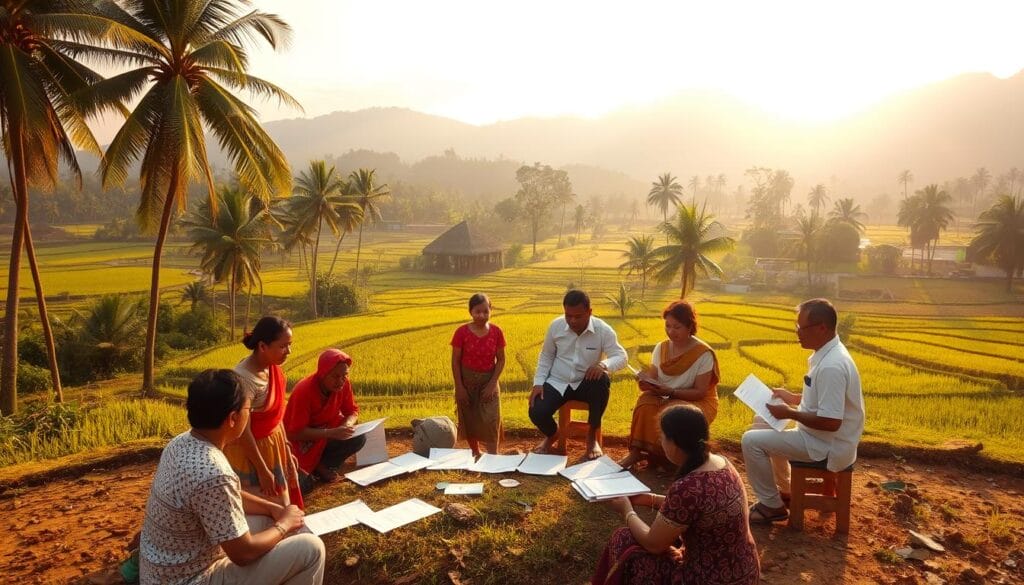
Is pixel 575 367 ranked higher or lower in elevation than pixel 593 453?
higher

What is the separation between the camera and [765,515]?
419 centimetres

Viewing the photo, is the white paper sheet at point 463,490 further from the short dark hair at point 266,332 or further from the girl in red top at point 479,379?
the short dark hair at point 266,332

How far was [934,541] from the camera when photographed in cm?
408

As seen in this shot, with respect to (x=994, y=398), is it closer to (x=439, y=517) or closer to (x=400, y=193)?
(x=439, y=517)

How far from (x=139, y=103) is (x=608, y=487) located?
10.2 m

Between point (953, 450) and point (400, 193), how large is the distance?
91.5m

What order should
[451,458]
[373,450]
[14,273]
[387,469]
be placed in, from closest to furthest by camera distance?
[387,469], [451,458], [373,450], [14,273]

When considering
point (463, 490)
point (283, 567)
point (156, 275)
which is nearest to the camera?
point (283, 567)

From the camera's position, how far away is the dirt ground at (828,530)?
3689mm

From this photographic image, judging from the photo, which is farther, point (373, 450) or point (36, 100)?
point (36, 100)

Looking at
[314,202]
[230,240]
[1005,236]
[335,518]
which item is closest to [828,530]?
[335,518]

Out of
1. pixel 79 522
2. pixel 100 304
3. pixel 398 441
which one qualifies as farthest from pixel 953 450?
pixel 100 304

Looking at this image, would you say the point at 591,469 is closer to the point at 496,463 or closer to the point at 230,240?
the point at 496,463

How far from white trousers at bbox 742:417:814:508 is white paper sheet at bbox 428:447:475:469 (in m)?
2.29
